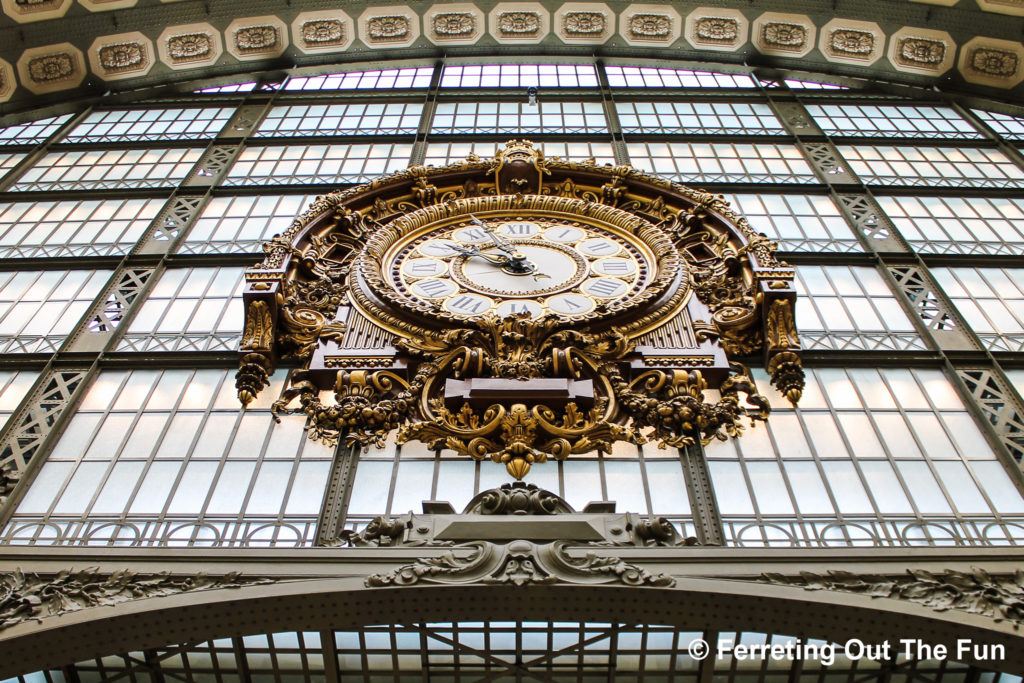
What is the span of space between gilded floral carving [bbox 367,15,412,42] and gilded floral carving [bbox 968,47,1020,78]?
12.6 metres

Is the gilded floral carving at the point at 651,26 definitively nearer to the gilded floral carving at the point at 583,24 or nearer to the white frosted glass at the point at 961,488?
the gilded floral carving at the point at 583,24

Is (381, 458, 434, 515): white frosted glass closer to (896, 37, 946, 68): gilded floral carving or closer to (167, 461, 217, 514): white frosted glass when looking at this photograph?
(167, 461, 217, 514): white frosted glass

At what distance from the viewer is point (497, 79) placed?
759 inches

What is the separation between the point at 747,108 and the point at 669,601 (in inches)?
533

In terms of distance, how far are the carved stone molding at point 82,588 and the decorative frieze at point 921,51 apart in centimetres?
1819

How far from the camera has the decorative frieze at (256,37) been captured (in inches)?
780

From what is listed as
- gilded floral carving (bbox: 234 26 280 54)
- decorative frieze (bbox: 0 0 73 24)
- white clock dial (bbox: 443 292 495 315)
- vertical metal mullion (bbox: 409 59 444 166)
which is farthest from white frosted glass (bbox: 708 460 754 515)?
decorative frieze (bbox: 0 0 73 24)

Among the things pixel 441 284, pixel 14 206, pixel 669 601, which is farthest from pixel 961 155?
pixel 14 206

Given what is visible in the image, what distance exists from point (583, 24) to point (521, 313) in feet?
43.1

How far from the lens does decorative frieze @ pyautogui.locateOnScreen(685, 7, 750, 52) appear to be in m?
19.8

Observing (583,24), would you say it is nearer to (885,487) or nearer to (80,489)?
(885,487)

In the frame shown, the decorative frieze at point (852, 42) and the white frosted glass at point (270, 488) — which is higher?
A: the decorative frieze at point (852, 42)

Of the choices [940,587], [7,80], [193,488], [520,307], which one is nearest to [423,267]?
[520,307]

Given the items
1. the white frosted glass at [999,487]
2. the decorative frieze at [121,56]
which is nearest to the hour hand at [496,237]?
the white frosted glass at [999,487]
